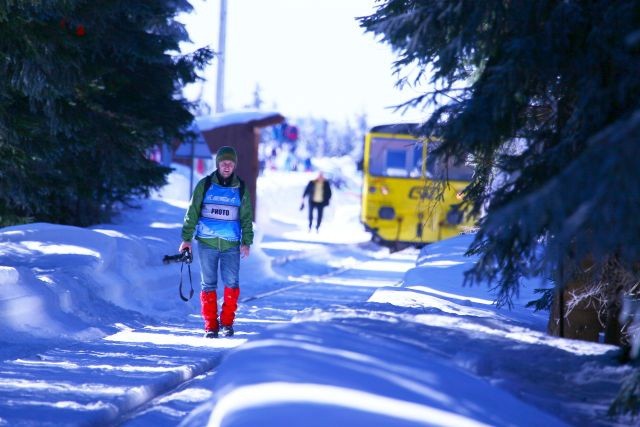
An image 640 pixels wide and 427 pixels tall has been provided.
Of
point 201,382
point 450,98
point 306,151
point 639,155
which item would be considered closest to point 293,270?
point 201,382

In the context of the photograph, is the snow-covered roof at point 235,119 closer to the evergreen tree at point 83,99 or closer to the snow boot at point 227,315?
the evergreen tree at point 83,99

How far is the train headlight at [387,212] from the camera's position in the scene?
86.3ft

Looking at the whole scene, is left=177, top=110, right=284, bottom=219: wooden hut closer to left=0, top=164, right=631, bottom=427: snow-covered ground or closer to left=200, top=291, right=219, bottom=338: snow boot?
left=0, top=164, right=631, bottom=427: snow-covered ground

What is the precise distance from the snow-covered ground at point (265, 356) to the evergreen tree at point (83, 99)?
1150mm

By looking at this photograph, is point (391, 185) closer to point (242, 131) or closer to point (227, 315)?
point (242, 131)

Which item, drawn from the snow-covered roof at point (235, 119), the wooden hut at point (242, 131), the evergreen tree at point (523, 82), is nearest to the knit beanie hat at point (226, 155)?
the evergreen tree at point (523, 82)

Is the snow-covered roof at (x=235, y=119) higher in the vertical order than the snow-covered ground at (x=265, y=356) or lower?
higher

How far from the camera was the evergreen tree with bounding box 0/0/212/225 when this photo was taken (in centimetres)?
1073

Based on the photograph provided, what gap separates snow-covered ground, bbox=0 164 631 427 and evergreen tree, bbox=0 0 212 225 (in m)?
1.15

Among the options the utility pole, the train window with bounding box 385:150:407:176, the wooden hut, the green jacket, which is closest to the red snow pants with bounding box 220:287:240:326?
the green jacket

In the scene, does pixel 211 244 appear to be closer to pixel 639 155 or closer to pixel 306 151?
pixel 639 155

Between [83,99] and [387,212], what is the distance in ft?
43.9

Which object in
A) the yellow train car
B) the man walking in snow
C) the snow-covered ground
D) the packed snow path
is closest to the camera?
the snow-covered ground

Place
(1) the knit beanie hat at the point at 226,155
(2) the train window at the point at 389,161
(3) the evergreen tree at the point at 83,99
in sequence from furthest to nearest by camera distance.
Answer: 1. (2) the train window at the point at 389,161
2. (3) the evergreen tree at the point at 83,99
3. (1) the knit beanie hat at the point at 226,155
